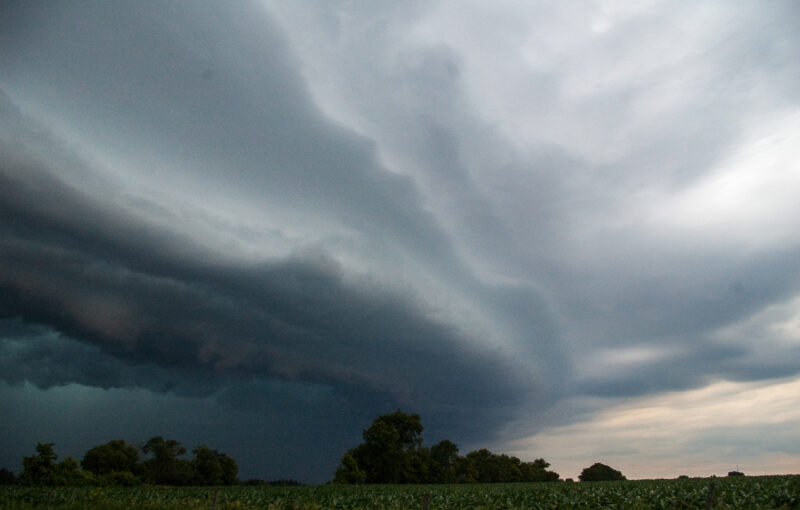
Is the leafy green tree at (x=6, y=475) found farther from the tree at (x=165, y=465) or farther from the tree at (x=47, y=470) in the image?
the tree at (x=47, y=470)

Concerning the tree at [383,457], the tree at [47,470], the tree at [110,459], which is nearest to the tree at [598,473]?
the tree at [383,457]

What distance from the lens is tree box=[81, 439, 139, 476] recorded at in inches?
3743

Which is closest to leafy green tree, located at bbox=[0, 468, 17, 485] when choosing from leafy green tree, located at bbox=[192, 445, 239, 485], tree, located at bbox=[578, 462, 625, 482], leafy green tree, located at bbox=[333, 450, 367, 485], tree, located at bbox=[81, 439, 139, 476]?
tree, located at bbox=[81, 439, 139, 476]

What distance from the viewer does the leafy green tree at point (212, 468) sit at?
10206cm

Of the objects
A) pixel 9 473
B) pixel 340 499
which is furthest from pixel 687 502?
pixel 9 473

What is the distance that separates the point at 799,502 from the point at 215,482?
107 meters

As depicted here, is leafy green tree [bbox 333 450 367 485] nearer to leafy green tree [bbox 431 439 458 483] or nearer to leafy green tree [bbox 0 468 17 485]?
leafy green tree [bbox 431 439 458 483]

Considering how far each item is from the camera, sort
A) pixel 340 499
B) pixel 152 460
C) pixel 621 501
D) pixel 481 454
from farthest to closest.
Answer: pixel 481 454
pixel 152 460
pixel 340 499
pixel 621 501

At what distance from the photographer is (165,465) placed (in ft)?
362

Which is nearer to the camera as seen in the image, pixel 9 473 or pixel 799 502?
pixel 799 502

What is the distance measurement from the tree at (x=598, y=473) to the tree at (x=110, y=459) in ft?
447

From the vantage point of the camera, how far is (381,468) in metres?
92.0

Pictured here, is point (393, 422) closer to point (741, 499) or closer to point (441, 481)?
point (441, 481)

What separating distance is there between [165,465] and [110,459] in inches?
618
